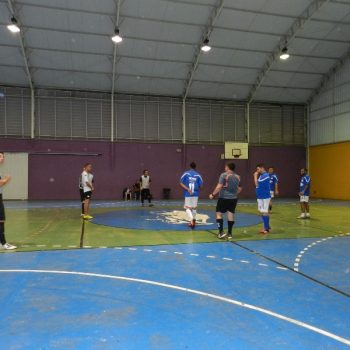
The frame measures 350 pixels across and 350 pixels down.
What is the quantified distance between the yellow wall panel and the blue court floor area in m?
22.3

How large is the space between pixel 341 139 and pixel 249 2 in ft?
42.9

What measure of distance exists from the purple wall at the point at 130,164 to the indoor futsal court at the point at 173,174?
0.11 meters

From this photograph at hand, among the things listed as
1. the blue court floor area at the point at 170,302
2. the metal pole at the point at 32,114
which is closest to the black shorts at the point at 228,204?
the blue court floor area at the point at 170,302

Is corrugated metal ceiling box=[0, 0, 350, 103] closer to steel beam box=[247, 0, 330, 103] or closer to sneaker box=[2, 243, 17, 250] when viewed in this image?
steel beam box=[247, 0, 330, 103]

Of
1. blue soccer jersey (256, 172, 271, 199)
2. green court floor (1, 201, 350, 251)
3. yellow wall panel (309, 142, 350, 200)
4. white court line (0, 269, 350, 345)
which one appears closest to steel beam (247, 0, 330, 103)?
yellow wall panel (309, 142, 350, 200)

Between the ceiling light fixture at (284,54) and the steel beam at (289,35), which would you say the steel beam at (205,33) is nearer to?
the ceiling light fixture at (284,54)

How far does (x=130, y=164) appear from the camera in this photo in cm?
2916

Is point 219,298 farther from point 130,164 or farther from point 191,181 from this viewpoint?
point 130,164

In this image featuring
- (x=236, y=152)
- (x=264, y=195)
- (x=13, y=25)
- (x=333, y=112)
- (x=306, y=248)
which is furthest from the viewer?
(x=236, y=152)

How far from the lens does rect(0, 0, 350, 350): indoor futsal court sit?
15.3 feet

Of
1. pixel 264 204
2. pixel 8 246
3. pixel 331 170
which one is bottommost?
pixel 8 246

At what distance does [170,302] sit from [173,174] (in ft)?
81.9

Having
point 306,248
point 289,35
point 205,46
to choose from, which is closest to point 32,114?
point 205,46

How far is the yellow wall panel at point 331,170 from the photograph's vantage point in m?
27.9
